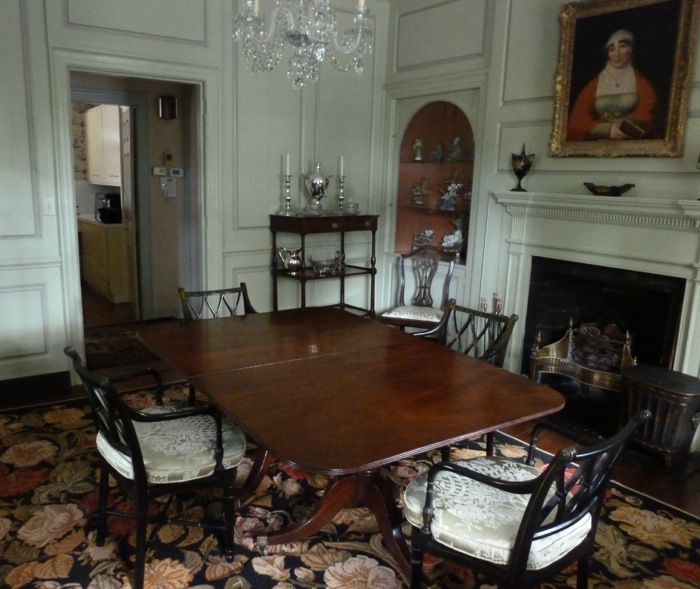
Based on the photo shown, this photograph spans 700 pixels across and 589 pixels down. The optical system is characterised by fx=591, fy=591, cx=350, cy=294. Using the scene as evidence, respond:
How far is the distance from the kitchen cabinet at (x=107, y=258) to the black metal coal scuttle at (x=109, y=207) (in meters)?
0.09

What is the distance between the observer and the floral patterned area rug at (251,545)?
6.40 ft

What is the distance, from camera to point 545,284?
3.52 metres

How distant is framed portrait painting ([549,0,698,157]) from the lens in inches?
110

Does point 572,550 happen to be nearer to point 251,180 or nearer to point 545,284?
point 545,284

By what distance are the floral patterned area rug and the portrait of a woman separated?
1752 mm

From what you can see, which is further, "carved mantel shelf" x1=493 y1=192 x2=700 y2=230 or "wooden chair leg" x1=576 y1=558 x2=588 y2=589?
"carved mantel shelf" x1=493 y1=192 x2=700 y2=230

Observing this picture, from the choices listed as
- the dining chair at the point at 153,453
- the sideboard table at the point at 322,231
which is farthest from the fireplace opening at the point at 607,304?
the dining chair at the point at 153,453

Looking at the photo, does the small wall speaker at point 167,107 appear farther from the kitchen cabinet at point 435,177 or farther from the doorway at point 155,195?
the kitchen cabinet at point 435,177

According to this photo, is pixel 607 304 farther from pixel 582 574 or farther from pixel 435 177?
pixel 582 574

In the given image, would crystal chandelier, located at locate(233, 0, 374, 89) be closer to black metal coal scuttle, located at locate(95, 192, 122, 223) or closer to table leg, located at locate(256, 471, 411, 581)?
table leg, located at locate(256, 471, 411, 581)

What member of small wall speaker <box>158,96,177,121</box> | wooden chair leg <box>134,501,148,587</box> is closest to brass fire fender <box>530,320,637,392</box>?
wooden chair leg <box>134,501,148,587</box>

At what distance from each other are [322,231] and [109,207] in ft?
10.00

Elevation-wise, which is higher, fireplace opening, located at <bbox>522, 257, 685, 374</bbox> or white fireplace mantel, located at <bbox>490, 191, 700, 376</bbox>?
white fireplace mantel, located at <bbox>490, 191, 700, 376</bbox>

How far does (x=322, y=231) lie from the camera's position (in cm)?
407
